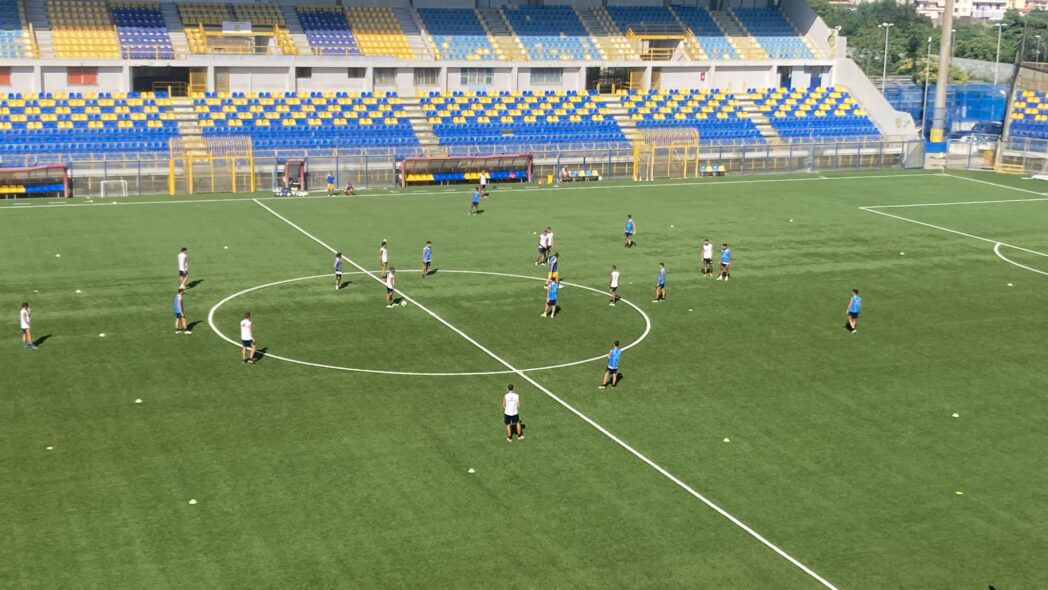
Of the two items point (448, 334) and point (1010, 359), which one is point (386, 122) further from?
point (1010, 359)

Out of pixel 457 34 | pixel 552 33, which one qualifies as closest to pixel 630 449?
pixel 457 34

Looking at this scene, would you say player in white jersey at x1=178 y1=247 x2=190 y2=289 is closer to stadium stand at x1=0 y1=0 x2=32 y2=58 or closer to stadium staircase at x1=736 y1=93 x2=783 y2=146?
stadium stand at x1=0 y1=0 x2=32 y2=58

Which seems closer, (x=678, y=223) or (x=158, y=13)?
(x=678, y=223)

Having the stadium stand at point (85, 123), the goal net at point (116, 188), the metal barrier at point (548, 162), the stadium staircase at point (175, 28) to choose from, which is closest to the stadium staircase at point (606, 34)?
the metal barrier at point (548, 162)

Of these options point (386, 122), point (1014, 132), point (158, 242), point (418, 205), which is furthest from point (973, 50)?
point (158, 242)

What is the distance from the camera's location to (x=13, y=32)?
288 feet

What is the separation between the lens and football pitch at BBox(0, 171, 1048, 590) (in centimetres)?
2792

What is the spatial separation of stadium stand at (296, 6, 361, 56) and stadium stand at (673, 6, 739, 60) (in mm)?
29398

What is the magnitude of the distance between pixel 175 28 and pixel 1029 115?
6462 cm

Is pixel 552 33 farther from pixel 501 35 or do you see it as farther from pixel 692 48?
pixel 692 48

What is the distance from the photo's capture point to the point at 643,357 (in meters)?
43.1

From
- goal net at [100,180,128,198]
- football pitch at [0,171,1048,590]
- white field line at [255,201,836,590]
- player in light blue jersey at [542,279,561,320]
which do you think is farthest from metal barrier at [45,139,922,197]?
player in light blue jersey at [542,279,561,320]

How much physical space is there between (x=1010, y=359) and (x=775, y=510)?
17000 millimetres

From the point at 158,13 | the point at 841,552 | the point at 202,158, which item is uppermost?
the point at 158,13
